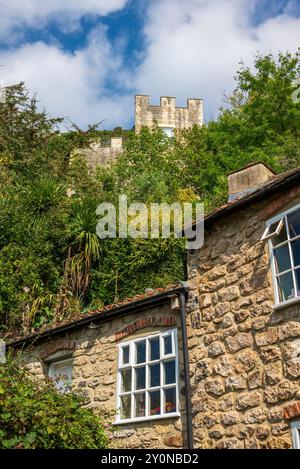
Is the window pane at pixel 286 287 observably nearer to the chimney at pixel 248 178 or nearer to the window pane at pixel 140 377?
the chimney at pixel 248 178

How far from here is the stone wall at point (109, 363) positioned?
29.8ft

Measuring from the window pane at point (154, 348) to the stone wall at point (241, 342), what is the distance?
88cm

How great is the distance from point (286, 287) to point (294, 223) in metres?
0.98

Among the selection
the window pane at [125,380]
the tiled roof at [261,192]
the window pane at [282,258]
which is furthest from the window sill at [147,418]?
the tiled roof at [261,192]

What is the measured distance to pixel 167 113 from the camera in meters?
43.8

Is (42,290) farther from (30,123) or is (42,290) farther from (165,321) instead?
(30,123)

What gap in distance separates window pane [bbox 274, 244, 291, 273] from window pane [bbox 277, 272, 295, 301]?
132mm

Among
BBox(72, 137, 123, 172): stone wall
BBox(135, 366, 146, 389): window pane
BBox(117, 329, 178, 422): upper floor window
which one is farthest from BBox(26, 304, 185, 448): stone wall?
BBox(72, 137, 123, 172): stone wall

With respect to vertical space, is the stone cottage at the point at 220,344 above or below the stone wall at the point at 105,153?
below

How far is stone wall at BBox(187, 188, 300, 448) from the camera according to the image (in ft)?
24.9

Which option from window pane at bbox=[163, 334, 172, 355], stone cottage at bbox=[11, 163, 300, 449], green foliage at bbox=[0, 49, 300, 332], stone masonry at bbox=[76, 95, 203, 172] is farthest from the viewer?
stone masonry at bbox=[76, 95, 203, 172]

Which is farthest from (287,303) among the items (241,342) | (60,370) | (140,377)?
(60,370)

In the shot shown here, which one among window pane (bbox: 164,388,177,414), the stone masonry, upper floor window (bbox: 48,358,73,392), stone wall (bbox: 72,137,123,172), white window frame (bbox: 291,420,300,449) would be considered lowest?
white window frame (bbox: 291,420,300,449)

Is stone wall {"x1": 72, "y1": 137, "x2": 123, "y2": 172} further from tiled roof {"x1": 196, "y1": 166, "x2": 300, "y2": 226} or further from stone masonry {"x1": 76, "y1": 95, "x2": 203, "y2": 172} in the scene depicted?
tiled roof {"x1": 196, "y1": 166, "x2": 300, "y2": 226}
